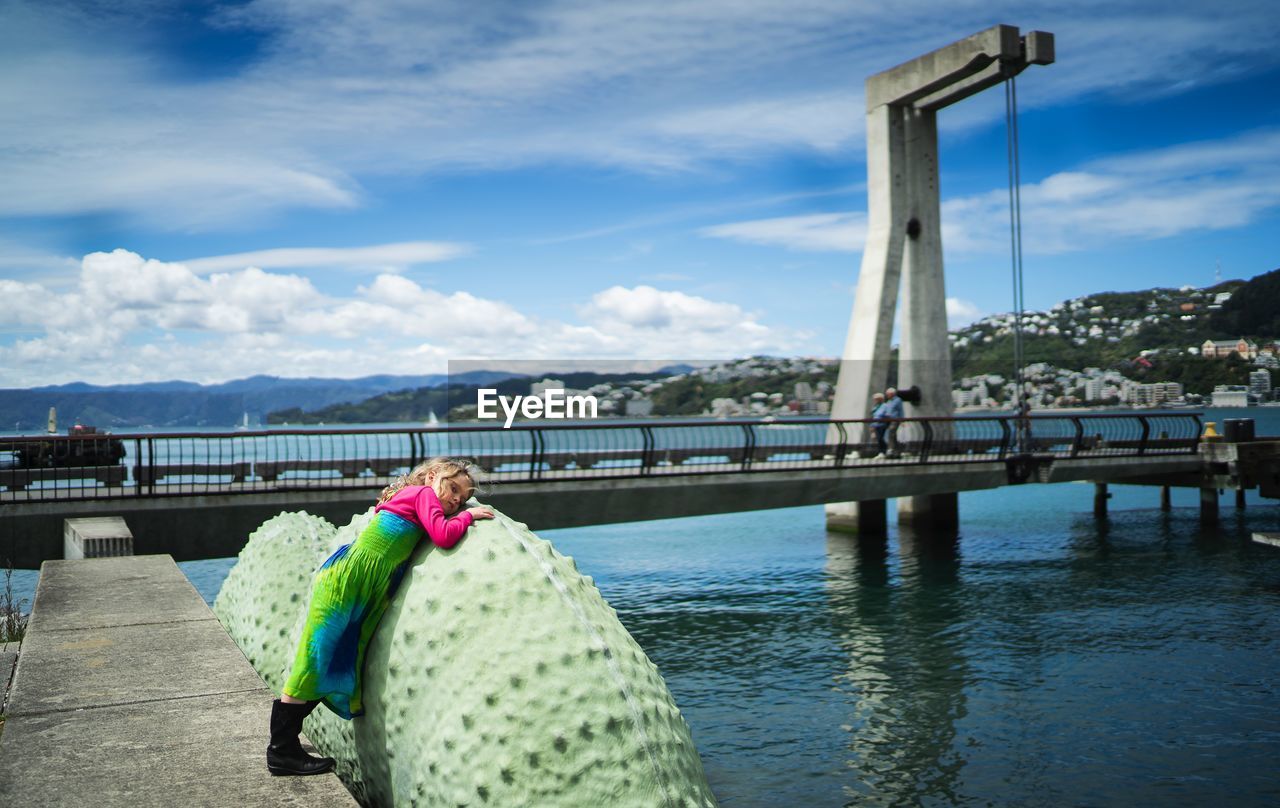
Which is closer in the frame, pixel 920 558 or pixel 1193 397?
pixel 920 558

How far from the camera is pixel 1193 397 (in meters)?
125

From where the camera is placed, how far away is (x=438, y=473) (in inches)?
139

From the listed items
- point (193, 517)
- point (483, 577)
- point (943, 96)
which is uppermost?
point (943, 96)

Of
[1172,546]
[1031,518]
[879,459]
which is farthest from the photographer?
[1031,518]

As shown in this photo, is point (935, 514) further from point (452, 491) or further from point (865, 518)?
point (452, 491)

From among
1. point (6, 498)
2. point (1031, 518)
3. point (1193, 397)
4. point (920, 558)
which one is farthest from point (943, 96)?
point (1193, 397)

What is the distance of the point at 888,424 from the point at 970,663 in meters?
12.5

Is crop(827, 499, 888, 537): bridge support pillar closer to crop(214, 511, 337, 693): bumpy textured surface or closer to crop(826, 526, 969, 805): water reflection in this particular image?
crop(826, 526, 969, 805): water reflection

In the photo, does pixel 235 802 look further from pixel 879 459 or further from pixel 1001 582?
pixel 879 459

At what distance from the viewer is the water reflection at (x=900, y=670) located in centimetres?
1103

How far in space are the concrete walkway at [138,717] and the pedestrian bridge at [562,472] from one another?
7.47m

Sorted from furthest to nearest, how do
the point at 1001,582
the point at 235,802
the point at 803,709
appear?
the point at 1001,582
the point at 803,709
the point at 235,802

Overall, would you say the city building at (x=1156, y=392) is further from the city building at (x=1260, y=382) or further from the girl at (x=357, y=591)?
the girl at (x=357, y=591)

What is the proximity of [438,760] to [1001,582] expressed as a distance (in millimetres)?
22451
